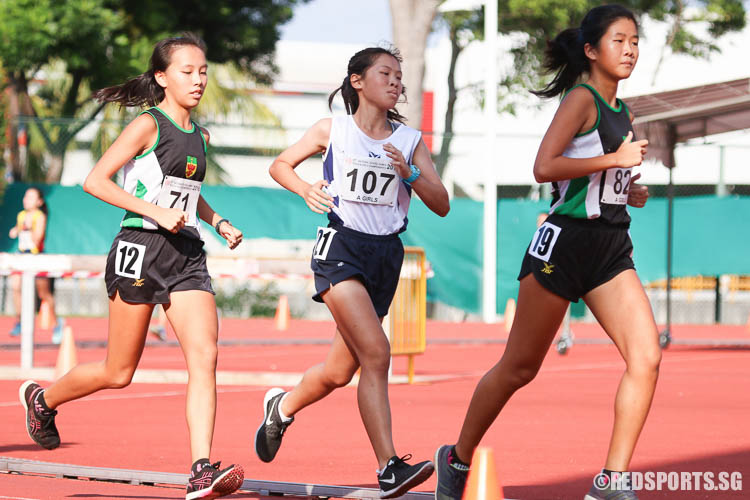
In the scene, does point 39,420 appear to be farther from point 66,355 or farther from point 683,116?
point 683,116

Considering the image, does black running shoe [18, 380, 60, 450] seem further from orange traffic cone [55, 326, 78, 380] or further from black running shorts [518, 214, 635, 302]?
orange traffic cone [55, 326, 78, 380]

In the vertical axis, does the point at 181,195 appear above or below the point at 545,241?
above

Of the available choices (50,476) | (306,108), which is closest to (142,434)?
(50,476)

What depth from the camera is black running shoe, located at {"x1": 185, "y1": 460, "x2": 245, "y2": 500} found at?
5.10 m

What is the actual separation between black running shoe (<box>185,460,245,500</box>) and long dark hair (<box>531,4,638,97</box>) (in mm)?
2143

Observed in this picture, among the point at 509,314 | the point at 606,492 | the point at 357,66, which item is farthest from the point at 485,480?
the point at 509,314

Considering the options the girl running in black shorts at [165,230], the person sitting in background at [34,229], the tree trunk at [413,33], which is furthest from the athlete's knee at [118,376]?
the tree trunk at [413,33]

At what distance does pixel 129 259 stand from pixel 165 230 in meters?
0.21

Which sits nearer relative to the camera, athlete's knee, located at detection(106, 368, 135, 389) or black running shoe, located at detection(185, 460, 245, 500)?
black running shoe, located at detection(185, 460, 245, 500)

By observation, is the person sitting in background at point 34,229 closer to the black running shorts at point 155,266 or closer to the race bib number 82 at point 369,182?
the black running shorts at point 155,266

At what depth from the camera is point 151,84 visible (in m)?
6.10

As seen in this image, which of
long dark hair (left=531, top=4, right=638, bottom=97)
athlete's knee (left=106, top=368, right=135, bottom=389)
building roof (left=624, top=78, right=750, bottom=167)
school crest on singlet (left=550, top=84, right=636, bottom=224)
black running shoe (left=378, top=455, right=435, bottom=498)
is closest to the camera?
black running shoe (left=378, top=455, right=435, bottom=498)

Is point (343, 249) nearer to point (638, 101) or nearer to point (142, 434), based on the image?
point (142, 434)

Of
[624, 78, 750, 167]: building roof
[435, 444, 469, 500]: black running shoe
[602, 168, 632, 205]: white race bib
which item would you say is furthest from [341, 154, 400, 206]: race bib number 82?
[624, 78, 750, 167]: building roof
